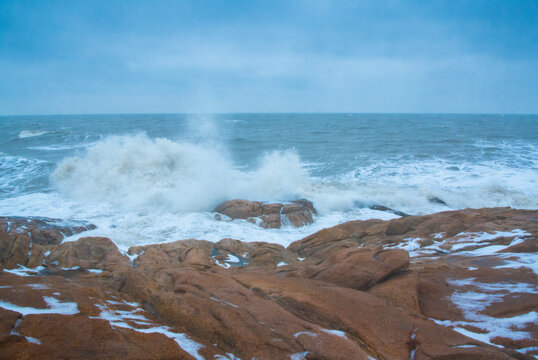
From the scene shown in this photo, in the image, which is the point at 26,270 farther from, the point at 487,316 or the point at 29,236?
the point at 487,316

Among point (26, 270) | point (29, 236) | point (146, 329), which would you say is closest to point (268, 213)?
point (29, 236)

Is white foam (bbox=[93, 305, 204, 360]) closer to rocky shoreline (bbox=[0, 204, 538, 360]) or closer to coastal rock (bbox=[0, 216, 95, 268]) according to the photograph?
rocky shoreline (bbox=[0, 204, 538, 360])

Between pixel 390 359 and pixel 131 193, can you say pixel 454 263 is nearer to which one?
pixel 390 359

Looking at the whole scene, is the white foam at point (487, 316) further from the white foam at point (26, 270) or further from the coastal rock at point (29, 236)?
the coastal rock at point (29, 236)

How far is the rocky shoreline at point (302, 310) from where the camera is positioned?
2.67 m

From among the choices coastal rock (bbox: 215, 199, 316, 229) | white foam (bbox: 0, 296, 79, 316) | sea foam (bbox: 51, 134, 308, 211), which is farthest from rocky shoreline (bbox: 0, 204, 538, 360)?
sea foam (bbox: 51, 134, 308, 211)

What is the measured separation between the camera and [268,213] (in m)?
11.2

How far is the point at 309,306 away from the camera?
3602 millimetres

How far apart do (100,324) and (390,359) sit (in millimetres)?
2616

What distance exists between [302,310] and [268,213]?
25.1ft

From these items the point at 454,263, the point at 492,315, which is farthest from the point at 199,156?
the point at 492,315

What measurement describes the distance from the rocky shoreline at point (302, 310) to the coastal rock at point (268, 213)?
16.7 feet

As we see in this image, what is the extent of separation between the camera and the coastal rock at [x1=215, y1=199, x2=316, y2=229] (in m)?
10.9

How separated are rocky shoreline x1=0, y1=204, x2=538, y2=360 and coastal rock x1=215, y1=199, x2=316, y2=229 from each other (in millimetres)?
5085
